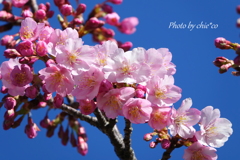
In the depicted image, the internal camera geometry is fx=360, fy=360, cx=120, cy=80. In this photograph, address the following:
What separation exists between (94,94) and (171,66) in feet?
1.29

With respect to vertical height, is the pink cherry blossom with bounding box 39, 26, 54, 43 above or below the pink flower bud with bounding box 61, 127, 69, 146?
above

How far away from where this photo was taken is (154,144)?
1769mm

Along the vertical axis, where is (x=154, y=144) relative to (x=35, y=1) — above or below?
above

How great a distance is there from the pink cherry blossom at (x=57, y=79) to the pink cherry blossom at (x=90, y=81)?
0.05 meters

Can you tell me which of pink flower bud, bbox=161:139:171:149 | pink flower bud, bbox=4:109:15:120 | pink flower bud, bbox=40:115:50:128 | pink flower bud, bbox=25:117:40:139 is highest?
pink flower bud, bbox=161:139:171:149

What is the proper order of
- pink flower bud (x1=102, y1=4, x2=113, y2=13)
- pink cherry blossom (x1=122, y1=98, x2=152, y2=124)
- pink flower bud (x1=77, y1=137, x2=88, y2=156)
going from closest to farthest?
pink cherry blossom (x1=122, y1=98, x2=152, y2=124)
pink flower bud (x1=77, y1=137, x2=88, y2=156)
pink flower bud (x1=102, y1=4, x2=113, y2=13)

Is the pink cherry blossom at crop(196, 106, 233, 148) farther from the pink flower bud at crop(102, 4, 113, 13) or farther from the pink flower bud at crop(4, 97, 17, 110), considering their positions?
the pink flower bud at crop(102, 4, 113, 13)

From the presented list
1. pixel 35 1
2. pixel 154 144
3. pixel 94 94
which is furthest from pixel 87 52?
pixel 35 1

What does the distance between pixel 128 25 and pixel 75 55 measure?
186 centimetres

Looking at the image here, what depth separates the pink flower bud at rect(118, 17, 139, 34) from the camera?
334cm

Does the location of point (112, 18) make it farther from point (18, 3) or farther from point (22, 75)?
point (22, 75)

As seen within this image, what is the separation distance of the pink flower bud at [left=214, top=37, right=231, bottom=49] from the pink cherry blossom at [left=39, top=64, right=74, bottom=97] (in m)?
0.77

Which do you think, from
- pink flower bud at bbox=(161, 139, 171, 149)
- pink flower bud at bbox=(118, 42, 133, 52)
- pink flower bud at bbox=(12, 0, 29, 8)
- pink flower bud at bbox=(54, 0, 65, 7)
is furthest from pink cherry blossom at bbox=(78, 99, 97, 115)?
pink flower bud at bbox=(12, 0, 29, 8)

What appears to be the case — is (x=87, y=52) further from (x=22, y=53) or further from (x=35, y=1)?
(x=35, y=1)
